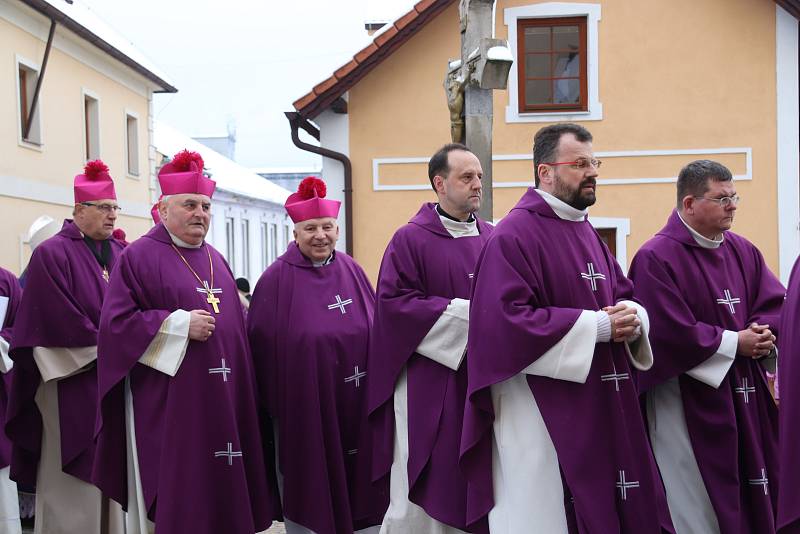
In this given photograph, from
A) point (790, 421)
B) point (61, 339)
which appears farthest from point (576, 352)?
point (61, 339)

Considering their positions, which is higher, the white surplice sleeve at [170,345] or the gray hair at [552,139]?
the gray hair at [552,139]

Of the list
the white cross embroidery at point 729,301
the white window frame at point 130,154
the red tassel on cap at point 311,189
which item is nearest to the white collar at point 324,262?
the red tassel on cap at point 311,189

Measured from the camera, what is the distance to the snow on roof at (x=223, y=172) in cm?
3139

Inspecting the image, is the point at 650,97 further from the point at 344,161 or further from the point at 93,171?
the point at 93,171

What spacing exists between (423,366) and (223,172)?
30.6 meters

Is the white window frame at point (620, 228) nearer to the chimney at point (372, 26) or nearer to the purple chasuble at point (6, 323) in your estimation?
the chimney at point (372, 26)

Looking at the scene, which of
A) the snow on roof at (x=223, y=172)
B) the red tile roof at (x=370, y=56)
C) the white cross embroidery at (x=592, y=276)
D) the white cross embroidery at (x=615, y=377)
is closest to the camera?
the white cross embroidery at (x=615, y=377)

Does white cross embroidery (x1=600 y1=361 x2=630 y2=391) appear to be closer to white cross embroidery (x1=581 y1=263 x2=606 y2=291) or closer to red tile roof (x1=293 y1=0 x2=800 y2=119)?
white cross embroidery (x1=581 y1=263 x2=606 y2=291)

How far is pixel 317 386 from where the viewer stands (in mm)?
6691

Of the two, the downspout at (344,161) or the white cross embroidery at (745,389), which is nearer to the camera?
the white cross embroidery at (745,389)

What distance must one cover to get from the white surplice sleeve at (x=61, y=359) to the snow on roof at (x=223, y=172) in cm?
2130

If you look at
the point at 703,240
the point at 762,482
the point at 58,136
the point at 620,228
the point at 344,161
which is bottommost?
the point at 762,482

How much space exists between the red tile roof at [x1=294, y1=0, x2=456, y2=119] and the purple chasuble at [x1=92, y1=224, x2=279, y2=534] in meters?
8.62

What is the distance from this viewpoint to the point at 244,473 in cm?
613
